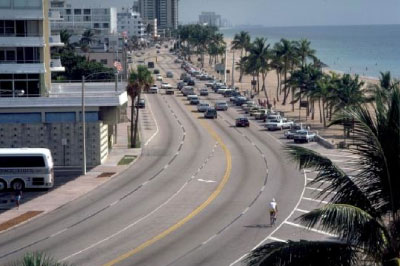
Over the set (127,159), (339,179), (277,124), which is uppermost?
(339,179)

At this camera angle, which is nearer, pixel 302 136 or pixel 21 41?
pixel 21 41

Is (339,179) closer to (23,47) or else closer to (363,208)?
(363,208)

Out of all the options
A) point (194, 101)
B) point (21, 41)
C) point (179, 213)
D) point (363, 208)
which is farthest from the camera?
point (194, 101)

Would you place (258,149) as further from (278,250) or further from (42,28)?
(278,250)

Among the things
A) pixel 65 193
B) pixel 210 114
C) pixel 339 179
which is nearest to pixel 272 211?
pixel 65 193

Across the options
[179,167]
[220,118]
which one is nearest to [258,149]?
[179,167]

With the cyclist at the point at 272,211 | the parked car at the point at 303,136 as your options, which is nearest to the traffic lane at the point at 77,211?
the cyclist at the point at 272,211

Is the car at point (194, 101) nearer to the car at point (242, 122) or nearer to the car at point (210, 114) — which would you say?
the car at point (210, 114)
